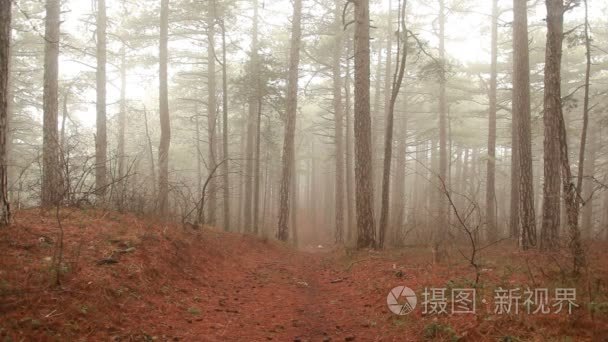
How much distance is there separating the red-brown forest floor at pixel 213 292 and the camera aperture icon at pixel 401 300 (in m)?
0.13

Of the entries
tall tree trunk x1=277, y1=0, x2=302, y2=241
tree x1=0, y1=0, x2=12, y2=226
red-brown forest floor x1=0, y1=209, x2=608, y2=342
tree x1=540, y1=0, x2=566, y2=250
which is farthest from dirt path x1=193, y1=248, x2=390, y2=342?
tall tree trunk x1=277, y1=0, x2=302, y2=241

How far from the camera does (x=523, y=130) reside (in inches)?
424

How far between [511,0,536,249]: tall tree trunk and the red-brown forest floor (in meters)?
1.34

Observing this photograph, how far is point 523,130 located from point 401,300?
7409mm

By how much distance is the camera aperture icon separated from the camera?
5.63m

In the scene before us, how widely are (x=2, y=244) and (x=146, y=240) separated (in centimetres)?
240

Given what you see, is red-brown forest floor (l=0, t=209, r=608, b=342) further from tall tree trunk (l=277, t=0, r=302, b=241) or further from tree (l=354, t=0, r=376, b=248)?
tall tree trunk (l=277, t=0, r=302, b=241)

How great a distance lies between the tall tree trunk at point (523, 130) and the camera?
9711mm

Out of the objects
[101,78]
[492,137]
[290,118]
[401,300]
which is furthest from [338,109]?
[401,300]

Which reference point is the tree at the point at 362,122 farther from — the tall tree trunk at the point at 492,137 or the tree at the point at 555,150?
the tall tree trunk at the point at 492,137

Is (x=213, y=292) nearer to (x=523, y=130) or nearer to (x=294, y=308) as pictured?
(x=294, y=308)

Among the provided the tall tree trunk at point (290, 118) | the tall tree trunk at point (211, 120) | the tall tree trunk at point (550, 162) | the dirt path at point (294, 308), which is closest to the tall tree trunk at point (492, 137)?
the tall tree trunk at point (550, 162)

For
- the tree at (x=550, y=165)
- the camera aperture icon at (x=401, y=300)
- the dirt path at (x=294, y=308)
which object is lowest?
the dirt path at (x=294, y=308)

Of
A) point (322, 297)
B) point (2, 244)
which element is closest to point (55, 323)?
point (2, 244)
